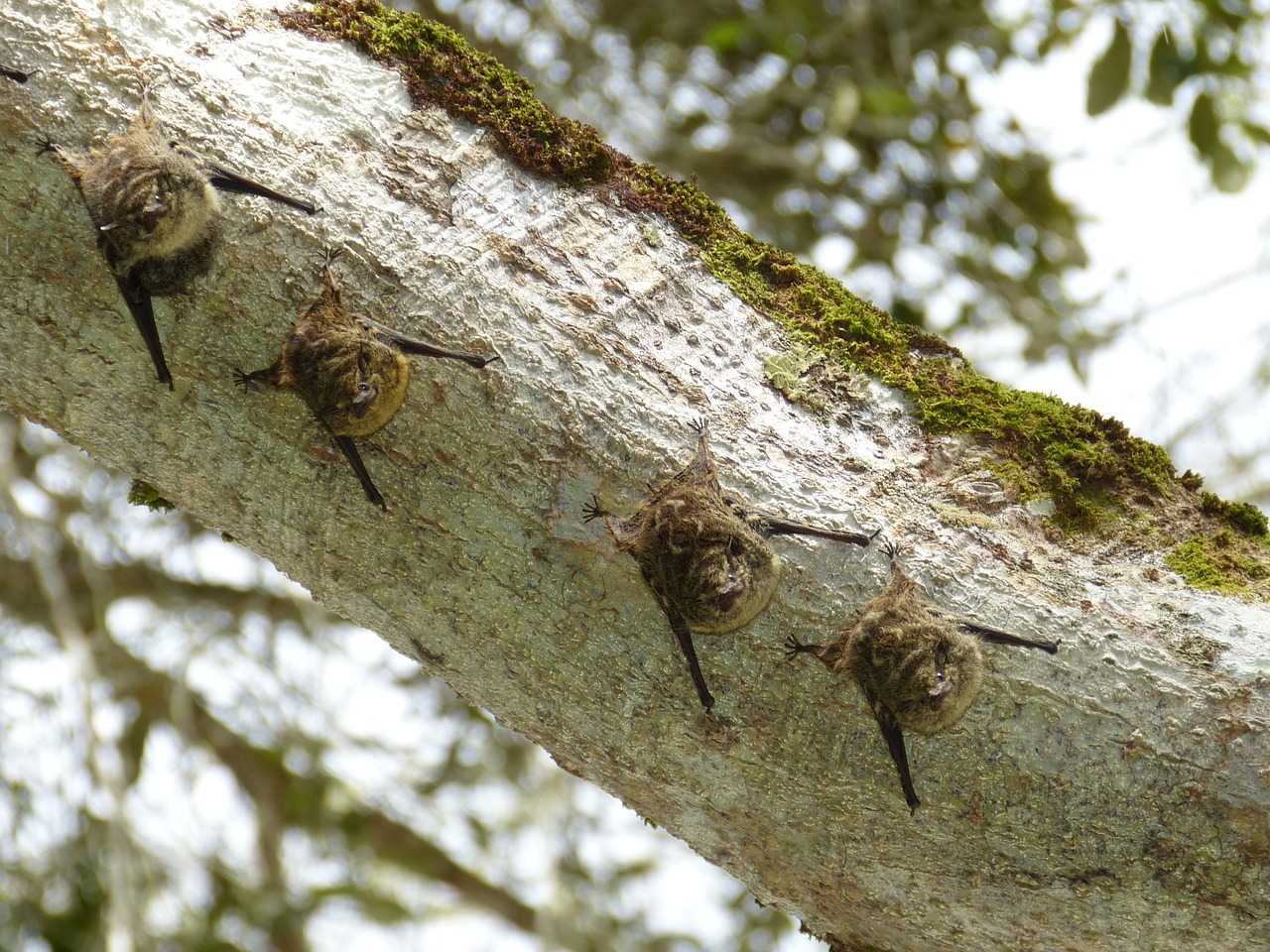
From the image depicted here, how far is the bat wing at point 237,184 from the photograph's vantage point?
218 centimetres

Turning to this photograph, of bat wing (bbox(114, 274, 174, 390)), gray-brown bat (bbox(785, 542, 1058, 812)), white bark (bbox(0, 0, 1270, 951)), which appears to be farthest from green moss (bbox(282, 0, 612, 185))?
gray-brown bat (bbox(785, 542, 1058, 812))

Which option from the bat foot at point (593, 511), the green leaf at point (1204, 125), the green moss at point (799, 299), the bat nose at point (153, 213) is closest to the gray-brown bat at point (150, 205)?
the bat nose at point (153, 213)

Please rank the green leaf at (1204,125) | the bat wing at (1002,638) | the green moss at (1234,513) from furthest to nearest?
the green leaf at (1204,125), the green moss at (1234,513), the bat wing at (1002,638)

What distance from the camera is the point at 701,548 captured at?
2.12 meters

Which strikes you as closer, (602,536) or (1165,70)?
(602,536)

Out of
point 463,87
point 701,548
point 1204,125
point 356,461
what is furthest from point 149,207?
point 1204,125

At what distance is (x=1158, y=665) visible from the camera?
2.19 m

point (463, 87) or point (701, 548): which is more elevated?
point (463, 87)

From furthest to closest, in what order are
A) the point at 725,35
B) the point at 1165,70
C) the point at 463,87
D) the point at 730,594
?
the point at 725,35, the point at 1165,70, the point at 463,87, the point at 730,594

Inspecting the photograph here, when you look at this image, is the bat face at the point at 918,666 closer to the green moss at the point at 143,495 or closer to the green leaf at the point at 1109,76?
the green moss at the point at 143,495

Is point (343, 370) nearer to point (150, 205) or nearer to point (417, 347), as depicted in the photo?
point (417, 347)

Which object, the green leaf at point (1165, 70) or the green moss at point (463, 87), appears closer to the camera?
the green moss at point (463, 87)

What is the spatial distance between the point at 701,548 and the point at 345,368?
2.61 feet

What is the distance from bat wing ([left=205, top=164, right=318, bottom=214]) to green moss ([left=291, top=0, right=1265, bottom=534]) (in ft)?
1.56
